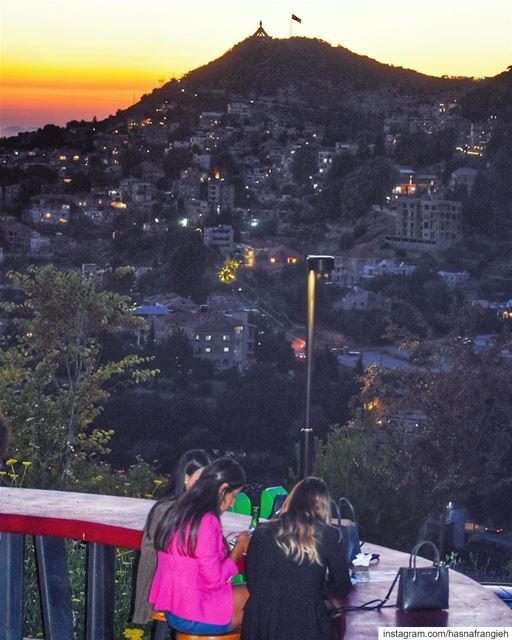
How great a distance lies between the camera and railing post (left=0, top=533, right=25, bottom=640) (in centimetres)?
327

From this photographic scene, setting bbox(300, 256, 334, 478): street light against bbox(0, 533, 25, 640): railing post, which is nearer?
bbox(0, 533, 25, 640): railing post

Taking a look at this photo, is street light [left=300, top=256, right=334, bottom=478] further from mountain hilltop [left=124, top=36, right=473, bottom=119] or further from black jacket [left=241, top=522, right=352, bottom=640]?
mountain hilltop [left=124, top=36, right=473, bottom=119]

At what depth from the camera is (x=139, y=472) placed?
5984mm

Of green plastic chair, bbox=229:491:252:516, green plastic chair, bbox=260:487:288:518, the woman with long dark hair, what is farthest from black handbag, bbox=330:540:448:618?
green plastic chair, bbox=229:491:252:516

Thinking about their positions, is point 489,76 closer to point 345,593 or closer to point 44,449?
point 44,449

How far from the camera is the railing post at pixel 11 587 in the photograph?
3271 mm

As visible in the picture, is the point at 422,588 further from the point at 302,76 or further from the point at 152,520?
the point at 302,76

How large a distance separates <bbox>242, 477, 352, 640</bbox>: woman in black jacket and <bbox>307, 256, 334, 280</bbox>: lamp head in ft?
8.25

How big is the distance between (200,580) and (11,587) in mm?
836

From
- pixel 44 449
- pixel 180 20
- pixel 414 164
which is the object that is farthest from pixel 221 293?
pixel 44 449

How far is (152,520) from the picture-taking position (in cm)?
282

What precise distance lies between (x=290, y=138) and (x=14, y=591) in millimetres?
45498

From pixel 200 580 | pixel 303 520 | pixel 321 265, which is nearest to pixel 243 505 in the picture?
pixel 200 580

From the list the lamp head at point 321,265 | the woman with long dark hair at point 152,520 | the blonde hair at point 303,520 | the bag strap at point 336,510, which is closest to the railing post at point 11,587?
the woman with long dark hair at point 152,520
